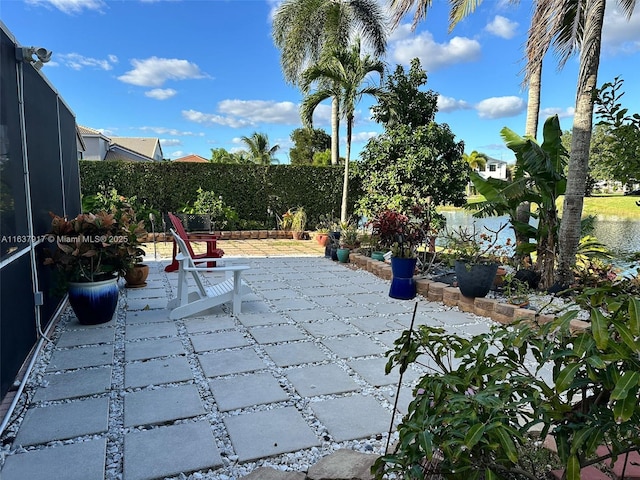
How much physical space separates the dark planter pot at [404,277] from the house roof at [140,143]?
33481 mm

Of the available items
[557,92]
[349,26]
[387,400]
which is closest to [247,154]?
[349,26]

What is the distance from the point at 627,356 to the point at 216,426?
2145mm

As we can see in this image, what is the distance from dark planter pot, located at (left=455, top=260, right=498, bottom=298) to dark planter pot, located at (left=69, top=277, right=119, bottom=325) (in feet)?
12.8

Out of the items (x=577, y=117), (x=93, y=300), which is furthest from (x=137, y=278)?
(x=577, y=117)

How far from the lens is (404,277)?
17.9 ft

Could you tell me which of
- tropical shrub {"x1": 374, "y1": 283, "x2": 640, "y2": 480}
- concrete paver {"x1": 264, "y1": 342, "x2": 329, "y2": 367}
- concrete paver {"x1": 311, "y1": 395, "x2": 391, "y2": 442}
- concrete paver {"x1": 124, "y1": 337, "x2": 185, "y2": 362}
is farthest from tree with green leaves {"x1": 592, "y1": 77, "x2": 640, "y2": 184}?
concrete paver {"x1": 124, "y1": 337, "x2": 185, "y2": 362}

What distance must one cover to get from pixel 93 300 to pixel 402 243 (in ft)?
12.4

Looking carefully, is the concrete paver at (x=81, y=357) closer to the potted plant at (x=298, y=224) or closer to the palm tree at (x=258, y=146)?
the potted plant at (x=298, y=224)

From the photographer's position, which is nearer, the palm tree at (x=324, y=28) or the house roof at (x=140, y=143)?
the palm tree at (x=324, y=28)

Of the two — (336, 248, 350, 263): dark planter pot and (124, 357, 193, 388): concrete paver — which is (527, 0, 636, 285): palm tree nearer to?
(336, 248, 350, 263): dark planter pot

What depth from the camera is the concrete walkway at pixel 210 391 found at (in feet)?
7.06

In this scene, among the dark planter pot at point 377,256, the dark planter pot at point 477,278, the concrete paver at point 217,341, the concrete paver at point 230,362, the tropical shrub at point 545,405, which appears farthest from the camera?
the dark planter pot at point 377,256

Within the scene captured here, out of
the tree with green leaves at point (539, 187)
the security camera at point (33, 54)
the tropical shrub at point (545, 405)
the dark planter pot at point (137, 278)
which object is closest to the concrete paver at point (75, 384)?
the tropical shrub at point (545, 405)

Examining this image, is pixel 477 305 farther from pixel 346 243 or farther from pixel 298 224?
Result: pixel 298 224
